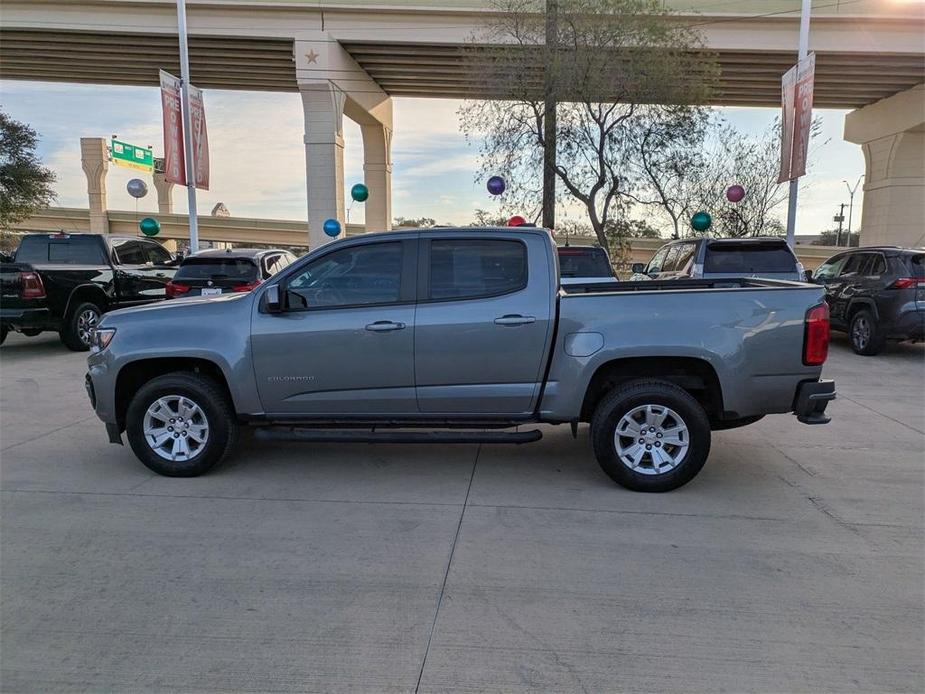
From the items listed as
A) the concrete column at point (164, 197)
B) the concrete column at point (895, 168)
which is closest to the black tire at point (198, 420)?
the concrete column at point (895, 168)

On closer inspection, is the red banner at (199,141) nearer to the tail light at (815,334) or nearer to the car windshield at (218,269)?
the car windshield at (218,269)

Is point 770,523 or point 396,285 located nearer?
point 770,523

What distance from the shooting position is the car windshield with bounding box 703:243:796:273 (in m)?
10.2

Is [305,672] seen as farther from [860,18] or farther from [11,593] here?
[860,18]

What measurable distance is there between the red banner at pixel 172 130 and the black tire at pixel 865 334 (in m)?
15.2

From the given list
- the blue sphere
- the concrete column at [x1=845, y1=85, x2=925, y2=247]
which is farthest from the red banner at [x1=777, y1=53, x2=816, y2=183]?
the concrete column at [x1=845, y1=85, x2=925, y2=247]

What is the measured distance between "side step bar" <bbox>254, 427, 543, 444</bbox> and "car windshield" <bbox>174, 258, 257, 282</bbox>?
5.73 metres

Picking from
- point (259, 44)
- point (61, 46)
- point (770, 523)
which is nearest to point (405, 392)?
point (770, 523)

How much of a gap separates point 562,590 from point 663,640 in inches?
23.5

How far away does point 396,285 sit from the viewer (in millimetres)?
4969

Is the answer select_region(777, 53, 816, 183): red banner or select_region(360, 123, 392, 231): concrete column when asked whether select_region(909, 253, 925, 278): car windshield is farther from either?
select_region(360, 123, 392, 231): concrete column

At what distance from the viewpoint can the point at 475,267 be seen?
4973mm

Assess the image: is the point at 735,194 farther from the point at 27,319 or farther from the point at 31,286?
the point at 27,319

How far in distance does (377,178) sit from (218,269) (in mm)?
18735
